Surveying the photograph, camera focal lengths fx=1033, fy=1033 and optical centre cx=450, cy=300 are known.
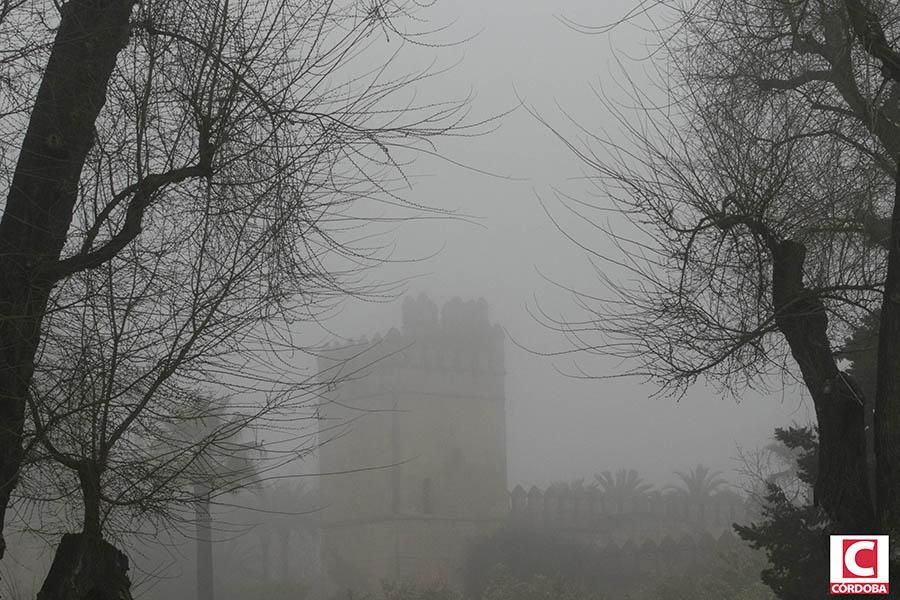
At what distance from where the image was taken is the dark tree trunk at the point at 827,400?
236 inches

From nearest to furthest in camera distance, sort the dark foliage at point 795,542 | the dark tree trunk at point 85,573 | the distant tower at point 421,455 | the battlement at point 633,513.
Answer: the dark tree trunk at point 85,573 → the dark foliage at point 795,542 → the battlement at point 633,513 → the distant tower at point 421,455

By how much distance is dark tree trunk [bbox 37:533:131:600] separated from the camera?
4.60 m

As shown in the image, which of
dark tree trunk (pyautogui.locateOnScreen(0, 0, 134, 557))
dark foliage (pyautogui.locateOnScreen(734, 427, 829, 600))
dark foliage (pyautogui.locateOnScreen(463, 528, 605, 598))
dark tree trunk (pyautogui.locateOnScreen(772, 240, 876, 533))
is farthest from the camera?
dark foliage (pyautogui.locateOnScreen(463, 528, 605, 598))

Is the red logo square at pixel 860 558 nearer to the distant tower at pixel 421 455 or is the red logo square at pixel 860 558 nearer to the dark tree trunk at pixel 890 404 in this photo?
the dark tree trunk at pixel 890 404

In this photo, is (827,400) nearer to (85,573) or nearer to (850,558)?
(850,558)

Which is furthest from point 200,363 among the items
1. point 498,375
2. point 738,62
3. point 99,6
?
point 498,375

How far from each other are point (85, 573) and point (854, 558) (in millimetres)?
4049

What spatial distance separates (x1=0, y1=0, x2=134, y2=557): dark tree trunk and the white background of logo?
14.1ft

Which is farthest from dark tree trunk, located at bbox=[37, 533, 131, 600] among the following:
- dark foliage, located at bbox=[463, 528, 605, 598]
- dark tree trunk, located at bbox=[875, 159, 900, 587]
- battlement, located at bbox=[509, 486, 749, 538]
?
battlement, located at bbox=[509, 486, 749, 538]

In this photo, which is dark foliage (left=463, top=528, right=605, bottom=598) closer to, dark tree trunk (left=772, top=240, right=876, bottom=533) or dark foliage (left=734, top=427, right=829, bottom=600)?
dark foliage (left=734, top=427, right=829, bottom=600)

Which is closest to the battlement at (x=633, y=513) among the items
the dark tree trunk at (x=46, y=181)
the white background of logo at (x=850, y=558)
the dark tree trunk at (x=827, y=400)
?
the dark tree trunk at (x=827, y=400)

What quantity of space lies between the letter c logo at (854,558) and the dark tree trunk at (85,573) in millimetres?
3808

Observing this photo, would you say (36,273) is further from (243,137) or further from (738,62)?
(738,62)

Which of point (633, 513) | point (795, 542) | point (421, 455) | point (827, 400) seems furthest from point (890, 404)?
point (421, 455)
